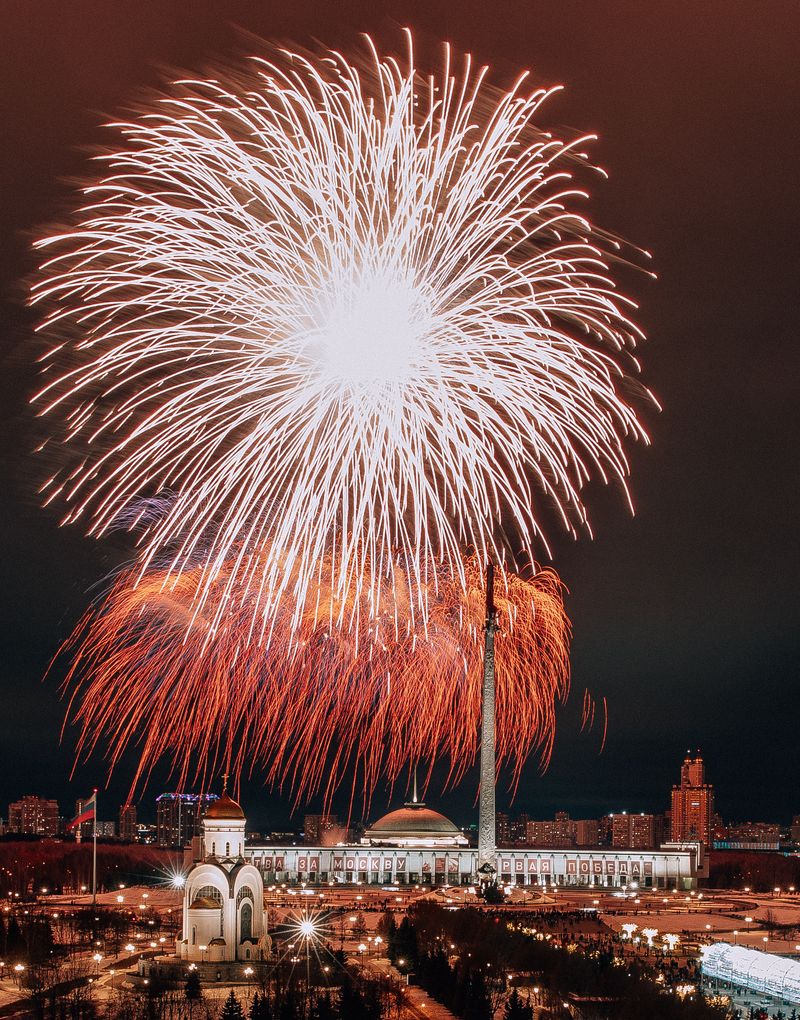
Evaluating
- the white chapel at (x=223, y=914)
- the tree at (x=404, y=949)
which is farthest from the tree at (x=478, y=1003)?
the white chapel at (x=223, y=914)

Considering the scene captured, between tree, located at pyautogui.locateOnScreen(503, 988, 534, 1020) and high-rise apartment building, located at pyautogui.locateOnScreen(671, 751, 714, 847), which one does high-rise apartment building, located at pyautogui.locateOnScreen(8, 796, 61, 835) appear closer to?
high-rise apartment building, located at pyautogui.locateOnScreen(671, 751, 714, 847)

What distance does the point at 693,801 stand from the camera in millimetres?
191750

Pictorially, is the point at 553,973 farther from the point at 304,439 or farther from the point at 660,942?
the point at 304,439

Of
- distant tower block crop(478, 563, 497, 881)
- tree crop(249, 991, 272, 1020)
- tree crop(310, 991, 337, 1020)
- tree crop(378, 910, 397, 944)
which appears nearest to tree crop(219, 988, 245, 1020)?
tree crop(249, 991, 272, 1020)

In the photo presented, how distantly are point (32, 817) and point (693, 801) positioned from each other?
3732 inches

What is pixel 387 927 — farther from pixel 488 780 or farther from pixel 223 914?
pixel 488 780

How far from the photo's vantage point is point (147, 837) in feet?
541

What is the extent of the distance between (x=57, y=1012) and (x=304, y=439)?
17.7 meters

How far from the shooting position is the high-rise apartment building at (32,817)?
579 feet

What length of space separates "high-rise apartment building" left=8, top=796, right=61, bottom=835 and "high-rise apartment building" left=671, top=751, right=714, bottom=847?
87.2 m

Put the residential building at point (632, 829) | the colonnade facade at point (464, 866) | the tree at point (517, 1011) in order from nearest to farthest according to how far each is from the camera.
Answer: the tree at point (517, 1011), the colonnade facade at point (464, 866), the residential building at point (632, 829)

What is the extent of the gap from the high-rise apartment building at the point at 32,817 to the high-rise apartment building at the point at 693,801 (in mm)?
87169

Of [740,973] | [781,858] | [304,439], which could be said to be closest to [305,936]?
[740,973]

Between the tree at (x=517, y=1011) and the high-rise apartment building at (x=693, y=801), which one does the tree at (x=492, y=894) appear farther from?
the high-rise apartment building at (x=693, y=801)
